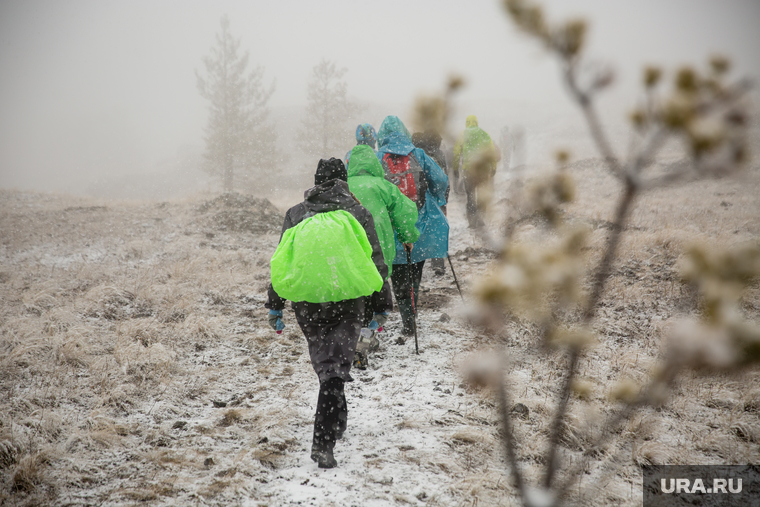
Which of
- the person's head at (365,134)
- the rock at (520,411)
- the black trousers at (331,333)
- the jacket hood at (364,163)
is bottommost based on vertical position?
the rock at (520,411)

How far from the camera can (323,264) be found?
2646 millimetres

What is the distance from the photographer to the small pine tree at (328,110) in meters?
28.3

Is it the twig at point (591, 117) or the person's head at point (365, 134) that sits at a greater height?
the person's head at point (365, 134)

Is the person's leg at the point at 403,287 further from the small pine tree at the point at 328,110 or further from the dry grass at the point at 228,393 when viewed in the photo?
the small pine tree at the point at 328,110

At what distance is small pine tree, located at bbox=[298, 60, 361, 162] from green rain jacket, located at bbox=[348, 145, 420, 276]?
25.1 meters

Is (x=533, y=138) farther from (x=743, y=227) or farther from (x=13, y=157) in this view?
(x=13, y=157)

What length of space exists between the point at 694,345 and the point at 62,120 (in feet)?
343

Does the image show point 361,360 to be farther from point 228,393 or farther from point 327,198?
point 327,198

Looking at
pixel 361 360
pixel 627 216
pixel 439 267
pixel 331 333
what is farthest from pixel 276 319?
pixel 439 267

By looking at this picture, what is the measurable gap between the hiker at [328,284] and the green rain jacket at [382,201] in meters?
0.83

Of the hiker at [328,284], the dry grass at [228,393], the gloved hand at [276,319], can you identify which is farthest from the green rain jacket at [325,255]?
the dry grass at [228,393]

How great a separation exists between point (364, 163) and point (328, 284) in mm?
1829

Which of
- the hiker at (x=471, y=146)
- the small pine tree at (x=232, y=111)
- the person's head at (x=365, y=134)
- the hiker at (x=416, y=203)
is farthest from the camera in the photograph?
the small pine tree at (x=232, y=111)

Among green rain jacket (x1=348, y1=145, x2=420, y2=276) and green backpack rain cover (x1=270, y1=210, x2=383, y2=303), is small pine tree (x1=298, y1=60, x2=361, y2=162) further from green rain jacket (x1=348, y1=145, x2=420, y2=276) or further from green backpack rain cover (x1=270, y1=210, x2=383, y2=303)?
green backpack rain cover (x1=270, y1=210, x2=383, y2=303)
